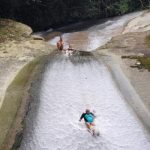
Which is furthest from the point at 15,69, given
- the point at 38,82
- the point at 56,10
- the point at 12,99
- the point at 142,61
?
the point at 56,10

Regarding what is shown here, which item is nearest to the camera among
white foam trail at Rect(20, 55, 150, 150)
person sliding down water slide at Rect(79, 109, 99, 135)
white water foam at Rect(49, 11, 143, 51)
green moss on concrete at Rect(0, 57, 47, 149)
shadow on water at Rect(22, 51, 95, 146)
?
white foam trail at Rect(20, 55, 150, 150)

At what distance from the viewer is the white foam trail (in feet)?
82.1

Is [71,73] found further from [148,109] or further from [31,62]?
[148,109]

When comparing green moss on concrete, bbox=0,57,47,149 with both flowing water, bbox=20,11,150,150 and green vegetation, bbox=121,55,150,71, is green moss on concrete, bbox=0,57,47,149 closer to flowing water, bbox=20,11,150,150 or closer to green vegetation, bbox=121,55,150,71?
flowing water, bbox=20,11,150,150

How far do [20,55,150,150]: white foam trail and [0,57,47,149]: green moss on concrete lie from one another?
4.73ft

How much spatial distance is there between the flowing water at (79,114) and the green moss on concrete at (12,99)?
134 centimetres

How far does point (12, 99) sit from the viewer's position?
3120 centimetres

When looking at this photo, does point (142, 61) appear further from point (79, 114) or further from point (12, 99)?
point (12, 99)

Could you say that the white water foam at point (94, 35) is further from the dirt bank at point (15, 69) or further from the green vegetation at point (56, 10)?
the dirt bank at point (15, 69)

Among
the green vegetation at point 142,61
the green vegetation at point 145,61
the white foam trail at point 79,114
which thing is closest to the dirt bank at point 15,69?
the white foam trail at point 79,114

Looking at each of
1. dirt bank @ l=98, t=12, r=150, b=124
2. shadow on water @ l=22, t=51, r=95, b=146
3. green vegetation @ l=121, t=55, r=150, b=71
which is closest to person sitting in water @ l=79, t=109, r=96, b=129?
shadow on water @ l=22, t=51, r=95, b=146

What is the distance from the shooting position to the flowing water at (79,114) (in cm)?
2508

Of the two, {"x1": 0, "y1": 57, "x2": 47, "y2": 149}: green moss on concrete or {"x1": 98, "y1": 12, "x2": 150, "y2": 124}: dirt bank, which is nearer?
{"x1": 0, "y1": 57, "x2": 47, "y2": 149}: green moss on concrete

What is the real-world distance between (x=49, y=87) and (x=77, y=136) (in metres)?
8.60
